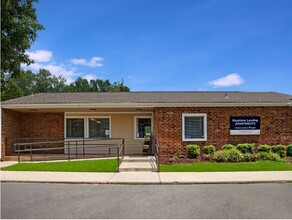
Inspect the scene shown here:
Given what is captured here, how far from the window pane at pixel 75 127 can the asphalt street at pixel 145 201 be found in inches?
308

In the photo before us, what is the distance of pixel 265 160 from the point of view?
1358 centimetres

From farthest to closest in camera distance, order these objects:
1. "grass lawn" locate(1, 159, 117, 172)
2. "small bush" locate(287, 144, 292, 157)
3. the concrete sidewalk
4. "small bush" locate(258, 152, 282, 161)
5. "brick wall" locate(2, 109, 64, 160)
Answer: "brick wall" locate(2, 109, 64, 160) → "small bush" locate(287, 144, 292, 157) → "small bush" locate(258, 152, 282, 161) → "grass lawn" locate(1, 159, 117, 172) → the concrete sidewalk

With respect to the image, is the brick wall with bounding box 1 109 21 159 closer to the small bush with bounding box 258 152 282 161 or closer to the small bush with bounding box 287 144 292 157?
the small bush with bounding box 258 152 282 161

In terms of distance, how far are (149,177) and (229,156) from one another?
190 inches

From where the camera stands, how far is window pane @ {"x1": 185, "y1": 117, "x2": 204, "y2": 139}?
14578 millimetres

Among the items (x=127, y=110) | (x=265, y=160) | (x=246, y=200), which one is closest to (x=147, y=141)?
(x=127, y=110)

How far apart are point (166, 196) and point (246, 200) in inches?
75.5

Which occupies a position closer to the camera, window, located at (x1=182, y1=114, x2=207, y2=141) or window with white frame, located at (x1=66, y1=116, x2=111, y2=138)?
window, located at (x1=182, y1=114, x2=207, y2=141)

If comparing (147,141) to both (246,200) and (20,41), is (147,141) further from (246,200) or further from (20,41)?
(246,200)

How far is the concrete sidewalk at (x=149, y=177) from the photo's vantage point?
9297 mm

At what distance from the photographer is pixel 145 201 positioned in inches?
280

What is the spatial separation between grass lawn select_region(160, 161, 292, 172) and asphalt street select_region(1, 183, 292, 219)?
2485mm

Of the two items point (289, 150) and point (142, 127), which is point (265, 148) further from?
point (142, 127)

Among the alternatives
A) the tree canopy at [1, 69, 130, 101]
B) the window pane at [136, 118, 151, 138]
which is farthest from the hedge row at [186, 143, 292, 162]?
the tree canopy at [1, 69, 130, 101]
